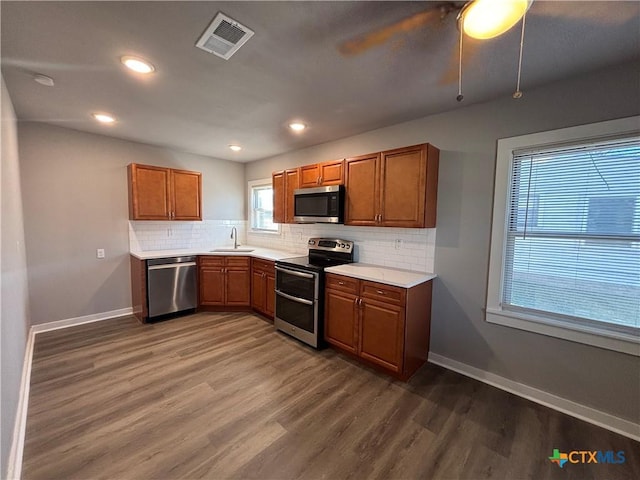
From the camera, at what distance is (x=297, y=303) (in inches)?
125

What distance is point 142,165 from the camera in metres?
3.68

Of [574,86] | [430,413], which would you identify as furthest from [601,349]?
[574,86]

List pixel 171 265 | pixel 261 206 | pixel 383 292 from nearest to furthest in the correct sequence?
pixel 383 292, pixel 171 265, pixel 261 206

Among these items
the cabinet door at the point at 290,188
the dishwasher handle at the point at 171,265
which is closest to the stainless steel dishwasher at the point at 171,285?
the dishwasher handle at the point at 171,265

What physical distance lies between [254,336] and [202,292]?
1.28 metres

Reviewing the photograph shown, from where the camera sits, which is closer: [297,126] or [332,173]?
[297,126]

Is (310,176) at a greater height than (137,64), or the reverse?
(137,64)

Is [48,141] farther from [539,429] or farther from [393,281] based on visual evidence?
[539,429]

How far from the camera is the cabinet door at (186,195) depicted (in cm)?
401

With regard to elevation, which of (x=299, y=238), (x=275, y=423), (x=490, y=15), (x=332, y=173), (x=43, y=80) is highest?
(x=43, y=80)

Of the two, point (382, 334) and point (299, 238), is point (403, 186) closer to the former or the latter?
point (382, 334)

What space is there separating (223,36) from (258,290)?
3083 millimetres

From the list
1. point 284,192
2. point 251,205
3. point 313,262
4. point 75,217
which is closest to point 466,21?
point 313,262

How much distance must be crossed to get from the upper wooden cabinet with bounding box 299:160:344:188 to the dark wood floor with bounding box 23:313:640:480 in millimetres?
2033
